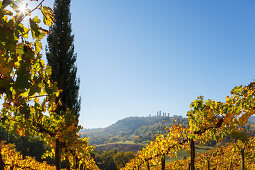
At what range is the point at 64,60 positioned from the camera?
46.1 ft

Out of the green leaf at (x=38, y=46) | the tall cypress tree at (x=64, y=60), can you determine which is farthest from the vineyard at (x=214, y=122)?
the tall cypress tree at (x=64, y=60)

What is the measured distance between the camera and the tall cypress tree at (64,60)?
533 inches

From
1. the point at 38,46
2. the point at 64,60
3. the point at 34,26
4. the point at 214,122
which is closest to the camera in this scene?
the point at 34,26

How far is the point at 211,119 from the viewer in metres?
5.60

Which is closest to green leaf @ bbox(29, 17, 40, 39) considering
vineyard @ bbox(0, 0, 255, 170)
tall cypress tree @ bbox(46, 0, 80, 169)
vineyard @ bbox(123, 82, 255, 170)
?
vineyard @ bbox(0, 0, 255, 170)

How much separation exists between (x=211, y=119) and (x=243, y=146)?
13.5m

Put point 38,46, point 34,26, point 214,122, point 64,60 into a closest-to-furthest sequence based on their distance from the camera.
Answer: point 34,26 → point 38,46 → point 214,122 → point 64,60

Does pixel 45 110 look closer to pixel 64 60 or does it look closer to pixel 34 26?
pixel 34 26

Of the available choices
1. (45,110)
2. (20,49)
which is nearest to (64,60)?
(45,110)

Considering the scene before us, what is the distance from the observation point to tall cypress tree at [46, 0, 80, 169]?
533 inches

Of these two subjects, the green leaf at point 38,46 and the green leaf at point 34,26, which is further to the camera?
the green leaf at point 38,46

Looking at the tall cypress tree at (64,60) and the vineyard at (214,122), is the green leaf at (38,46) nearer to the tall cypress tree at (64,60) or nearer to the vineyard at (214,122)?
the vineyard at (214,122)

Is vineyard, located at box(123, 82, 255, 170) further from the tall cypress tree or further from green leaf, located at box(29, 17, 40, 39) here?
the tall cypress tree

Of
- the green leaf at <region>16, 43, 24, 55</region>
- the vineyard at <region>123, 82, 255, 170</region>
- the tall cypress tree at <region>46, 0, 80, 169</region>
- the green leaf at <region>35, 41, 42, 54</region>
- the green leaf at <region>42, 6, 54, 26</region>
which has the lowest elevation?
the vineyard at <region>123, 82, 255, 170</region>
